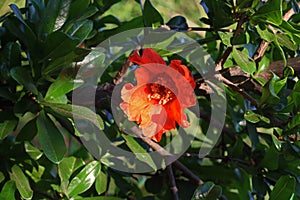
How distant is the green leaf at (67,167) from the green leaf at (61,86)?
10cm

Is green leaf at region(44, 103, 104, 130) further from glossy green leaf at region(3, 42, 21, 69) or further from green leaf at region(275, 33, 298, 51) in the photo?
green leaf at region(275, 33, 298, 51)

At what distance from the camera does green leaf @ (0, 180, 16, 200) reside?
673 millimetres

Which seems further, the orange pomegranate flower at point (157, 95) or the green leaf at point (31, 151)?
the green leaf at point (31, 151)

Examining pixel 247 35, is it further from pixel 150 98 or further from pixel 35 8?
pixel 35 8

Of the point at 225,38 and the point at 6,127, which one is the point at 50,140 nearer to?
the point at 6,127

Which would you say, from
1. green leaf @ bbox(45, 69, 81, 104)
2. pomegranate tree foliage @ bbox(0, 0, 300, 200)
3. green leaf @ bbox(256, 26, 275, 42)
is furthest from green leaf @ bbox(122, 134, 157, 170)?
green leaf @ bbox(256, 26, 275, 42)

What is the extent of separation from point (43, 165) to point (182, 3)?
134 centimetres

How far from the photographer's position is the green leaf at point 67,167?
0.71m

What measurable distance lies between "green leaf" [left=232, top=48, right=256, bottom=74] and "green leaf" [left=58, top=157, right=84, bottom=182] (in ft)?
0.92

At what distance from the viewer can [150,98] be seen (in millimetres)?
634

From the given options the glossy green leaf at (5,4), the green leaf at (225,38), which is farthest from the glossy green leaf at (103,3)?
the green leaf at (225,38)

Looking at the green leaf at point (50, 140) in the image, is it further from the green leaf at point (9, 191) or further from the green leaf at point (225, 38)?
the green leaf at point (225, 38)

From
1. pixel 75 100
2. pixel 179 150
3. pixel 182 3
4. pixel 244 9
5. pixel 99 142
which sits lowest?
pixel 182 3

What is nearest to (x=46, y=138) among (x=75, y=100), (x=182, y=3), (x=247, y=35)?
(x=75, y=100)
